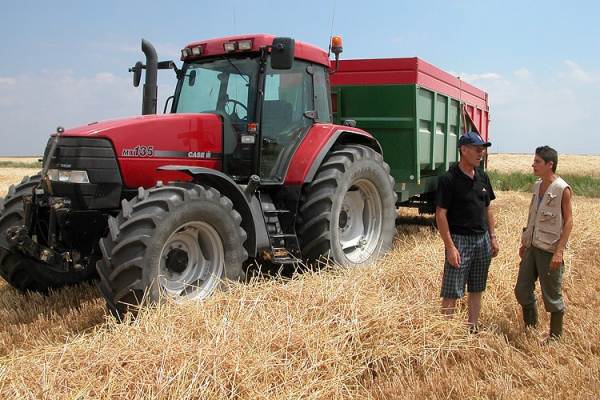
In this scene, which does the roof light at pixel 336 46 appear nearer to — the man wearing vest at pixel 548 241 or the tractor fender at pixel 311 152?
the tractor fender at pixel 311 152

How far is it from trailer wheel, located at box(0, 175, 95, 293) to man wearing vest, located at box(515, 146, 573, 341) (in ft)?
13.0

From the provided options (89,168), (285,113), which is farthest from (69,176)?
(285,113)

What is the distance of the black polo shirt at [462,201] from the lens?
4016mm

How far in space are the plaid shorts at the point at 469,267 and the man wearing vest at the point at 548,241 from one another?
30cm

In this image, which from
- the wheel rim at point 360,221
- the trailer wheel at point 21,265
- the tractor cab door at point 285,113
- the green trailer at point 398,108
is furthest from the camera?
the green trailer at point 398,108

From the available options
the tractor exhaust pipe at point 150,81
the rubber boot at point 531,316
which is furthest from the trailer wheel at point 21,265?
the rubber boot at point 531,316

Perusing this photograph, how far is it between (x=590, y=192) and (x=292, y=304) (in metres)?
15.5

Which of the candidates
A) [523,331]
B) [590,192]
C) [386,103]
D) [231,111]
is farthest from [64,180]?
[590,192]

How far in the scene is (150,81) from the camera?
206 inches

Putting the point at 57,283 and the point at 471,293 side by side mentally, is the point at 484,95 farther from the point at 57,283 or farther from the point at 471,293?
the point at 57,283

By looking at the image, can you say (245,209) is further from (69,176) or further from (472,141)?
(472,141)

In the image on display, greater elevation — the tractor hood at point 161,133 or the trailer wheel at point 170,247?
the tractor hood at point 161,133

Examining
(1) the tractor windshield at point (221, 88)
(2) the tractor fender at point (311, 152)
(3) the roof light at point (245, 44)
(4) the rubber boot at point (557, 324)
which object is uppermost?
(3) the roof light at point (245, 44)

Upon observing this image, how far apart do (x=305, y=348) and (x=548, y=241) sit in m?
1.94
